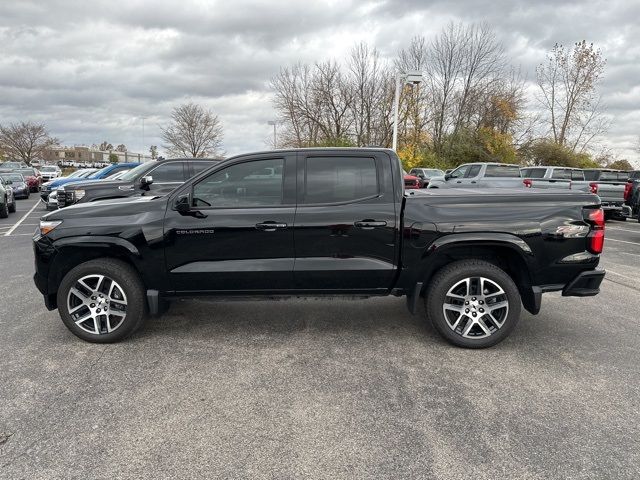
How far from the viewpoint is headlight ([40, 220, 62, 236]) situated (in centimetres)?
Answer: 412

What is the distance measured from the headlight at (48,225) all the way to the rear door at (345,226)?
229 centimetres

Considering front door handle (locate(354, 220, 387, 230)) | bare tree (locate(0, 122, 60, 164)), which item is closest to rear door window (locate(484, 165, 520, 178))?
front door handle (locate(354, 220, 387, 230))

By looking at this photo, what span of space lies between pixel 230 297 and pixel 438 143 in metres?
34.3

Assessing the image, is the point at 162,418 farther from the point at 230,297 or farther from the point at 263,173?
the point at 263,173

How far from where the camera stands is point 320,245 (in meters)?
4.04

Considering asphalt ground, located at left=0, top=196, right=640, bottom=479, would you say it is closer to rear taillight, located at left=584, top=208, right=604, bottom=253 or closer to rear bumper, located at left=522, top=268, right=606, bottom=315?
rear bumper, located at left=522, top=268, right=606, bottom=315

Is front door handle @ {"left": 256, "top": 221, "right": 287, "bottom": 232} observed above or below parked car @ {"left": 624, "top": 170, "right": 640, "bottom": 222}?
above

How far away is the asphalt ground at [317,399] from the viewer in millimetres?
2508

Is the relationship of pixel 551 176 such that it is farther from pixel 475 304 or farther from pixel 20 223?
pixel 20 223

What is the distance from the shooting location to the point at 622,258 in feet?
28.3

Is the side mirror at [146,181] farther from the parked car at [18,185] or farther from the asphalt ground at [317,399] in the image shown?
the parked car at [18,185]

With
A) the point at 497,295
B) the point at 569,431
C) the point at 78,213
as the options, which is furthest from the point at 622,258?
the point at 78,213

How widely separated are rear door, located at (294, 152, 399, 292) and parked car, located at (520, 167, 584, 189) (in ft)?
41.6

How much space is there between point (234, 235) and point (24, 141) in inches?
3126
